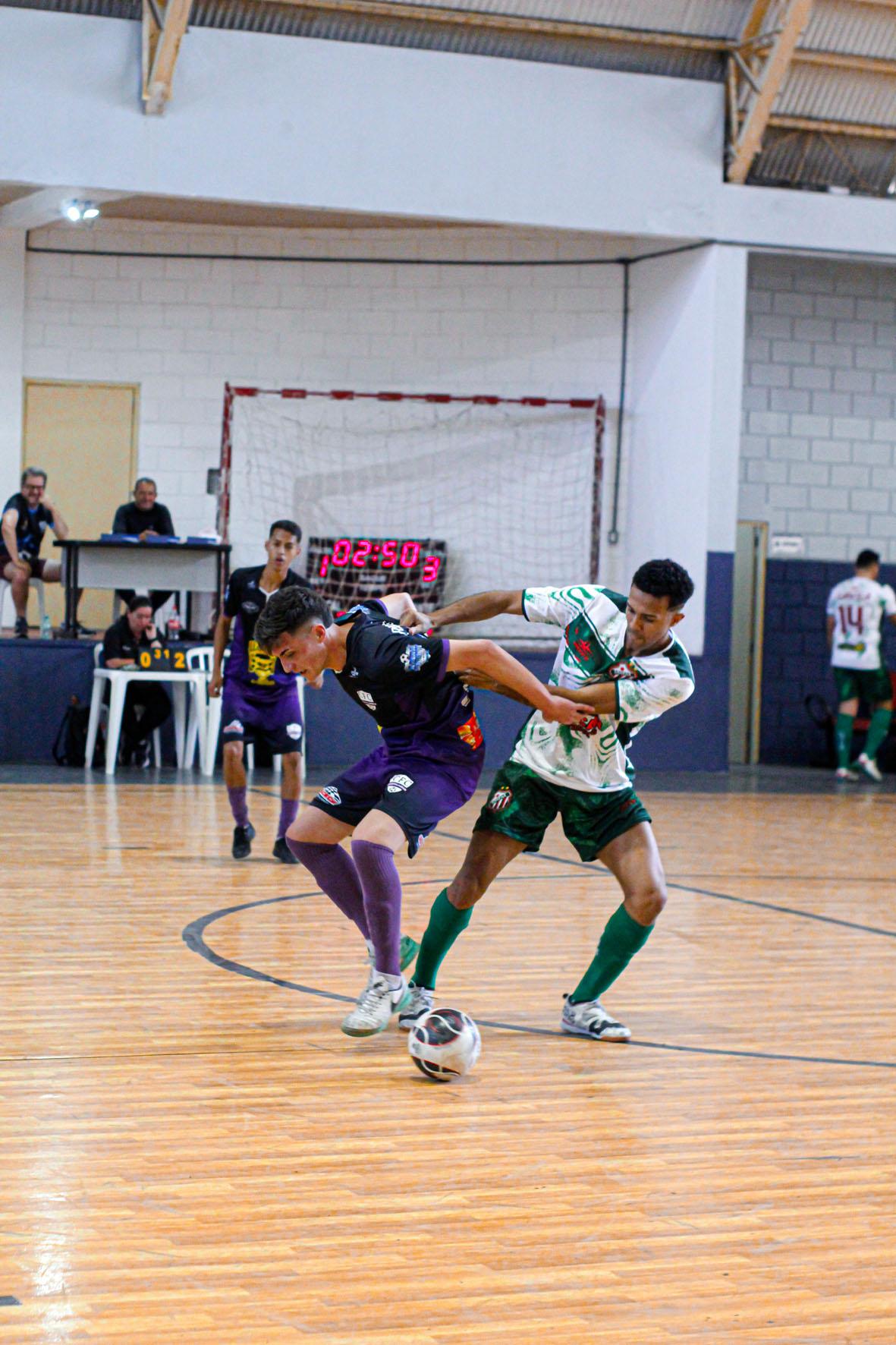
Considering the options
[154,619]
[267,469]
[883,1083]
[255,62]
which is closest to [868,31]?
[255,62]

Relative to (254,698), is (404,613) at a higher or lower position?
higher

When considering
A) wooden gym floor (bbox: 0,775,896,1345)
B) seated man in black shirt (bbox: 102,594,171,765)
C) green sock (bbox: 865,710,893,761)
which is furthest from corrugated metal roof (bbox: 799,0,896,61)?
wooden gym floor (bbox: 0,775,896,1345)

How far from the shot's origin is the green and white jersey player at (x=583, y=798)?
5.14 m

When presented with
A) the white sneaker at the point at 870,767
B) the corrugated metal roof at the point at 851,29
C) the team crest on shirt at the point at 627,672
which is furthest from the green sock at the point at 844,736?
the team crest on shirt at the point at 627,672

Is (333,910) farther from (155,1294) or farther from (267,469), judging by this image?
(267,469)

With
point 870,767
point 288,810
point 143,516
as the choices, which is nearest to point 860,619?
point 870,767

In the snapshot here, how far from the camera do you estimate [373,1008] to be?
16.7 feet

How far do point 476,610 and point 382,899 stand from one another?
1.01 m

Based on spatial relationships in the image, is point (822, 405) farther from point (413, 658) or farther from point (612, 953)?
point (413, 658)

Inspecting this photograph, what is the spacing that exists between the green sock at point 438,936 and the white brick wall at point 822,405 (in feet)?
39.8

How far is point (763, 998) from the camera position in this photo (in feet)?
19.7

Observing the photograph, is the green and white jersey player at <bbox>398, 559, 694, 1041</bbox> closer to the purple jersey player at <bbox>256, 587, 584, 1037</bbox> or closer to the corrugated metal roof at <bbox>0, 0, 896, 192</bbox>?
the purple jersey player at <bbox>256, 587, 584, 1037</bbox>

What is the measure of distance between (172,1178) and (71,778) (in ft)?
31.0

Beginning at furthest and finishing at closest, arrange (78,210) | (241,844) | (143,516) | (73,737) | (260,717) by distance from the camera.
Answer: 1. (143,516)
2. (78,210)
3. (73,737)
4. (241,844)
5. (260,717)
